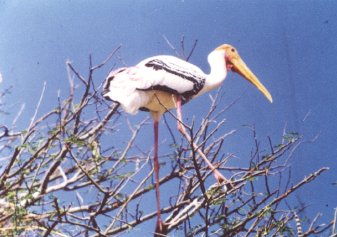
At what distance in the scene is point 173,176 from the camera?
3.81 metres

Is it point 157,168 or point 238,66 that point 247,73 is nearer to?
point 238,66

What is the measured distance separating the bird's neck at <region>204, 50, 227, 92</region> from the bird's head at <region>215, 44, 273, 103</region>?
6cm

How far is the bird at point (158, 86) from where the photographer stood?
3.44 m

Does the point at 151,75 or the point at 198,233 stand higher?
the point at 151,75

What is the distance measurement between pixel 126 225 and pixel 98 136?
3.58 ft

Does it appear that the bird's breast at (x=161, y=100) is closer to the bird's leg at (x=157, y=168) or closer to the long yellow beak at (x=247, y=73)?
the bird's leg at (x=157, y=168)

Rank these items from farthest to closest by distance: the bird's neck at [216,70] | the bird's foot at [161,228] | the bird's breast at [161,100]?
the bird's neck at [216,70] < the bird's breast at [161,100] < the bird's foot at [161,228]

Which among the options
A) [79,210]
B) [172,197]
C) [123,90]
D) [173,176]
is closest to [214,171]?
[172,197]

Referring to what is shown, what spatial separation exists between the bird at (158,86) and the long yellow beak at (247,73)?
0.35 m

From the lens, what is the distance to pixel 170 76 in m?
3.57

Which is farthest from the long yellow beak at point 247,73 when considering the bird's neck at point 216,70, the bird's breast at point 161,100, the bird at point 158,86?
the bird's breast at point 161,100

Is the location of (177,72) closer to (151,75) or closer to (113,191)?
(151,75)

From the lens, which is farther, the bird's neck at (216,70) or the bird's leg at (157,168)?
the bird's neck at (216,70)

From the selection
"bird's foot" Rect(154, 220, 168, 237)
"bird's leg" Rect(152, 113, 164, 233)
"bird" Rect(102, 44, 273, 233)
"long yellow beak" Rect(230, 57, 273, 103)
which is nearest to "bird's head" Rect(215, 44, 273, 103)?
"long yellow beak" Rect(230, 57, 273, 103)
